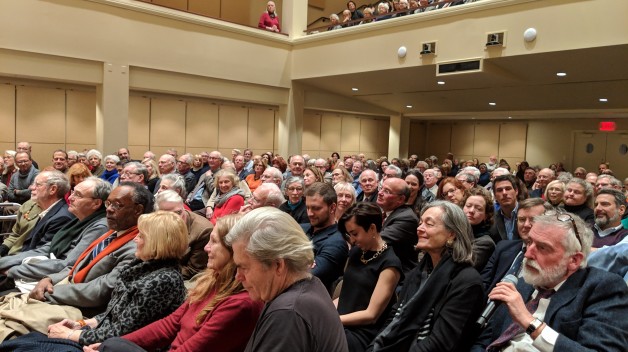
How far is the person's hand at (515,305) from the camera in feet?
6.09

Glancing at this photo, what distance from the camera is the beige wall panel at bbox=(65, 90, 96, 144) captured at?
10805 millimetres

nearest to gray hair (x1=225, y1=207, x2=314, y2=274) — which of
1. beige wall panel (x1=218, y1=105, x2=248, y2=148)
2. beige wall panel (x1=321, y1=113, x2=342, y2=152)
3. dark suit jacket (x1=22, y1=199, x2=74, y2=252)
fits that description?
dark suit jacket (x1=22, y1=199, x2=74, y2=252)

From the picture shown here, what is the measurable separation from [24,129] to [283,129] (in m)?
6.09

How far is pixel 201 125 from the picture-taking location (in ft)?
41.5

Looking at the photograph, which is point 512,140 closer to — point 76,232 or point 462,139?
point 462,139

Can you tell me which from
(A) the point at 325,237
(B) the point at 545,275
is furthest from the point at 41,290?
(B) the point at 545,275

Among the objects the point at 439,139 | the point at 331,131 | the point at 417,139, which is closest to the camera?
the point at 331,131

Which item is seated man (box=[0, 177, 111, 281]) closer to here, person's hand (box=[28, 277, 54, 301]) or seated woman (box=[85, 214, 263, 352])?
person's hand (box=[28, 277, 54, 301])

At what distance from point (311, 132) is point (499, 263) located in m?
12.8

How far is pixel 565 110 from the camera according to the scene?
43.2 feet

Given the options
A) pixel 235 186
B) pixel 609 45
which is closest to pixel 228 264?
pixel 235 186

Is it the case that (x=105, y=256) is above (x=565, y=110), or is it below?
below

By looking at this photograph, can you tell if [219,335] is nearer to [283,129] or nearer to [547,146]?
[283,129]

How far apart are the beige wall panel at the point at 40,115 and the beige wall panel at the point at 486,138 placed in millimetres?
14145
